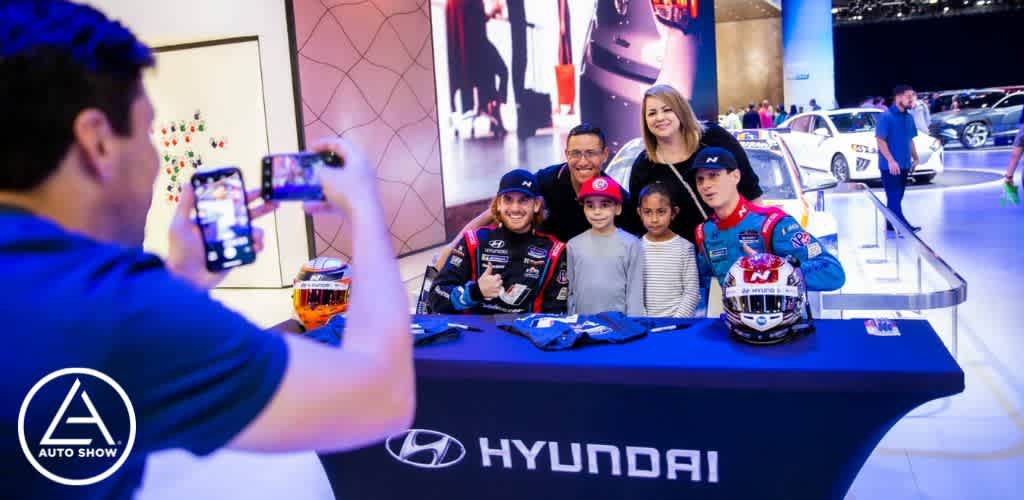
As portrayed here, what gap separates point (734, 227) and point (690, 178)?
1.60 ft

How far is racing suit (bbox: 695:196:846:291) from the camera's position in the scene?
3.26 m

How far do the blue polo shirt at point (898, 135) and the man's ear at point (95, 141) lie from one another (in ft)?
31.0

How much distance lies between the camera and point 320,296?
3.12 metres

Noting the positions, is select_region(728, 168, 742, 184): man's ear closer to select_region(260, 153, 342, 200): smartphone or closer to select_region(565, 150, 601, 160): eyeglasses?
select_region(565, 150, 601, 160): eyeglasses

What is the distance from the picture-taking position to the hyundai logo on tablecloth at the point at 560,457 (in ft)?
8.45

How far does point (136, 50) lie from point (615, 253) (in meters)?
3.12

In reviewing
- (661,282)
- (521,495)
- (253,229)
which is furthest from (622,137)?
(253,229)

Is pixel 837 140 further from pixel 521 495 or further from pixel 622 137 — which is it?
pixel 521 495

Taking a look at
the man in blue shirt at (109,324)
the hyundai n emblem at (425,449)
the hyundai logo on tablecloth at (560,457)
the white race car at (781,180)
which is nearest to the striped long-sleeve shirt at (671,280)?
the hyundai logo on tablecloth at (560,457)

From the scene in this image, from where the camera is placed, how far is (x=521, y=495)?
2.78m

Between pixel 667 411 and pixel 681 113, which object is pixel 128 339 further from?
pixel 681 113

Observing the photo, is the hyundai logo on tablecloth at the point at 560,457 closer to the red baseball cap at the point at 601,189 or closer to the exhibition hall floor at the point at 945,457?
the exhibition hall floor at the point at 945,457

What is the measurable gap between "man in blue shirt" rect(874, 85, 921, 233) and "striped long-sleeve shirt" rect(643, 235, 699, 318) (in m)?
6.22

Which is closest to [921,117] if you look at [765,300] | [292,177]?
[765,300]
